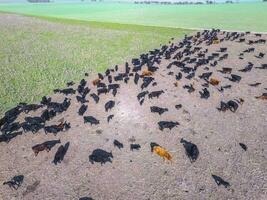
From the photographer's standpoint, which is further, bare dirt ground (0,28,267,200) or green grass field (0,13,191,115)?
green grass field (0,13,191,115)

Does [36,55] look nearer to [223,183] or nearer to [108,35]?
[108,35]

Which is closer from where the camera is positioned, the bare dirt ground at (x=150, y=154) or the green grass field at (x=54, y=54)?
the bare dirt ground at (x=150, y=154)

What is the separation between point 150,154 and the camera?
36.1 ft

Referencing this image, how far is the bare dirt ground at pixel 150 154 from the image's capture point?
9.46 m

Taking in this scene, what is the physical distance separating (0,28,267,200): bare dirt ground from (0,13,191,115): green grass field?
316 cm

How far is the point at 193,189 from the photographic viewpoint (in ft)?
30.8

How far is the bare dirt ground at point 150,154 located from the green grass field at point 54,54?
10.4ft

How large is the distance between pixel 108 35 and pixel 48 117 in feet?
78.4

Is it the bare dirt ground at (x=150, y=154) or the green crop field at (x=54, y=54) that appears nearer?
the bare dirt ground at (x=150, y=154)

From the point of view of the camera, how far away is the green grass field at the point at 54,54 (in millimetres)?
17734

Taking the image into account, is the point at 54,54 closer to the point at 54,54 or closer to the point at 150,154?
the point at 54,54

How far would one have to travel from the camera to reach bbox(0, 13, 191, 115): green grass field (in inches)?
698

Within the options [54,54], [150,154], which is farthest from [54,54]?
[150,154]

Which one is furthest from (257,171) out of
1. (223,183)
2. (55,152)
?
(55,152)
